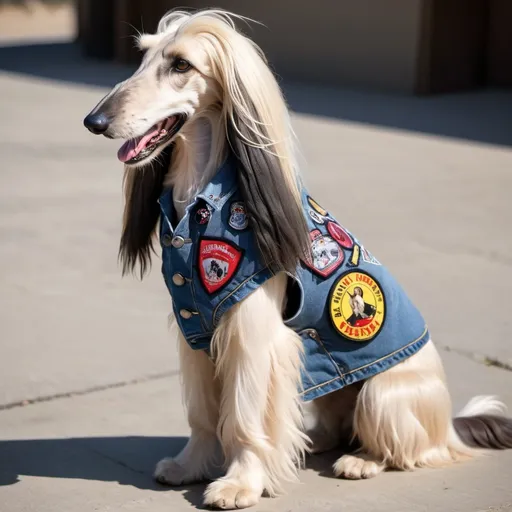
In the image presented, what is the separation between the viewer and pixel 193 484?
383cm

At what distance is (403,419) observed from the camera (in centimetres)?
375

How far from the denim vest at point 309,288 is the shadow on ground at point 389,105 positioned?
7436 mm

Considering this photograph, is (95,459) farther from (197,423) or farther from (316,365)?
(316,365)

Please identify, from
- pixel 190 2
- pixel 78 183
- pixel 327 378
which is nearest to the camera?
pixel 327 378

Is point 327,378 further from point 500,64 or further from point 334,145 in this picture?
point 500,64

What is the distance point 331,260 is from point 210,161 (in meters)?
0.55

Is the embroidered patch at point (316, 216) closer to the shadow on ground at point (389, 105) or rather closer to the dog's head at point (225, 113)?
the dog's head at point (225, 113)

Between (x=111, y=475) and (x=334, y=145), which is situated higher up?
(x=111, y=475)

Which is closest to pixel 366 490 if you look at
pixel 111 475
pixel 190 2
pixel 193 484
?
pixel 193 484

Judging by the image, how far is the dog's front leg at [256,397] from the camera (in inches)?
137

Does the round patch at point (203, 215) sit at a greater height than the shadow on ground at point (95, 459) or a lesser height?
greater

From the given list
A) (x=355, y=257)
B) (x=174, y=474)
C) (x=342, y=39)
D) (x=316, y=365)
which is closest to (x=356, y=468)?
(x=316, y=365)

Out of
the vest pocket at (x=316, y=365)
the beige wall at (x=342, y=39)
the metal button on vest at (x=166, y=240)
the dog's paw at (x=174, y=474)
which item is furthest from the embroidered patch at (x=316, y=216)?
the beige wall at (x=342, y=39)

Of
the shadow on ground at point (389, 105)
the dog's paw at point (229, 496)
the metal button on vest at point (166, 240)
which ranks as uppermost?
the metal button on vest at point (166, 240)
